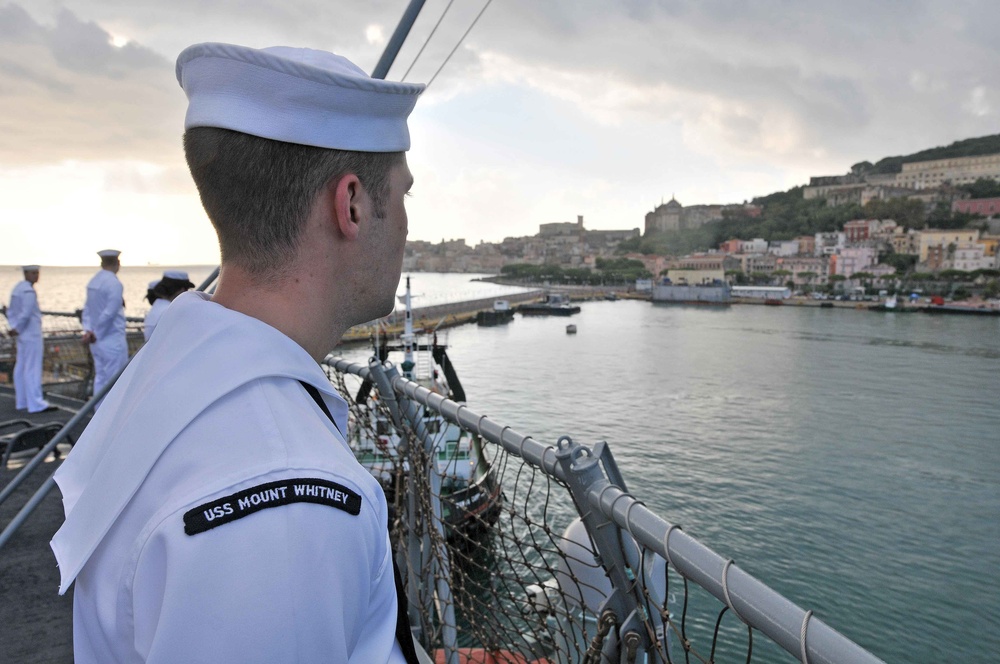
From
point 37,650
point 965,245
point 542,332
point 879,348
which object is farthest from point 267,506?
point 965,245

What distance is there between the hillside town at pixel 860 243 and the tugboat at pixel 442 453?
41408 millimetres

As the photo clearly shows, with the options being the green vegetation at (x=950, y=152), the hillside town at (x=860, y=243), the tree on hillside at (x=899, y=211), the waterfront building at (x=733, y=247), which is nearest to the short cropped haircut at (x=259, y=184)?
the hillside town at (x=860, y=243)

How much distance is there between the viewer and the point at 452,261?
437ft

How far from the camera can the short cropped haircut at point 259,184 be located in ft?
1.94

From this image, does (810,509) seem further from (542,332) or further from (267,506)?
(542,332)

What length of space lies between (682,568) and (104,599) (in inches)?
23.7

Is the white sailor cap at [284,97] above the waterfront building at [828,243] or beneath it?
beneath

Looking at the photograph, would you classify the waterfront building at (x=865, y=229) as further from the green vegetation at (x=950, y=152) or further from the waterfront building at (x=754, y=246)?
the green vegetation at (x=950, y=152)

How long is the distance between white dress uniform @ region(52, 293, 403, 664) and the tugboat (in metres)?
0.77

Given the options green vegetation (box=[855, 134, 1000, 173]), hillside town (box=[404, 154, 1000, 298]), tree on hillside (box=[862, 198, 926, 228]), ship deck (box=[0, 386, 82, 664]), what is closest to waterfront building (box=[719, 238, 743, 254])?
hillside town (box=[404, 154, 1000, 298])

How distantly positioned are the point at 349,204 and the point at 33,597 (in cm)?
207

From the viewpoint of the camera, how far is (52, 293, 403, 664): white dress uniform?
413mm

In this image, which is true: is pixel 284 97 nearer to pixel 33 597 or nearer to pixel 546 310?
pixel 33 597

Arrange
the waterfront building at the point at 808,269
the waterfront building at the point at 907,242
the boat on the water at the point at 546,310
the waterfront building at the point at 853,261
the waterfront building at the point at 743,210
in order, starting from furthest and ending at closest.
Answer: the waterfront building at the point at 743,210, the waterfront building at the point at 808,269, the waterfront building at the point at 907,242, the waterfront building at the point at 853,261, the boat on the water at the point at 546,310
